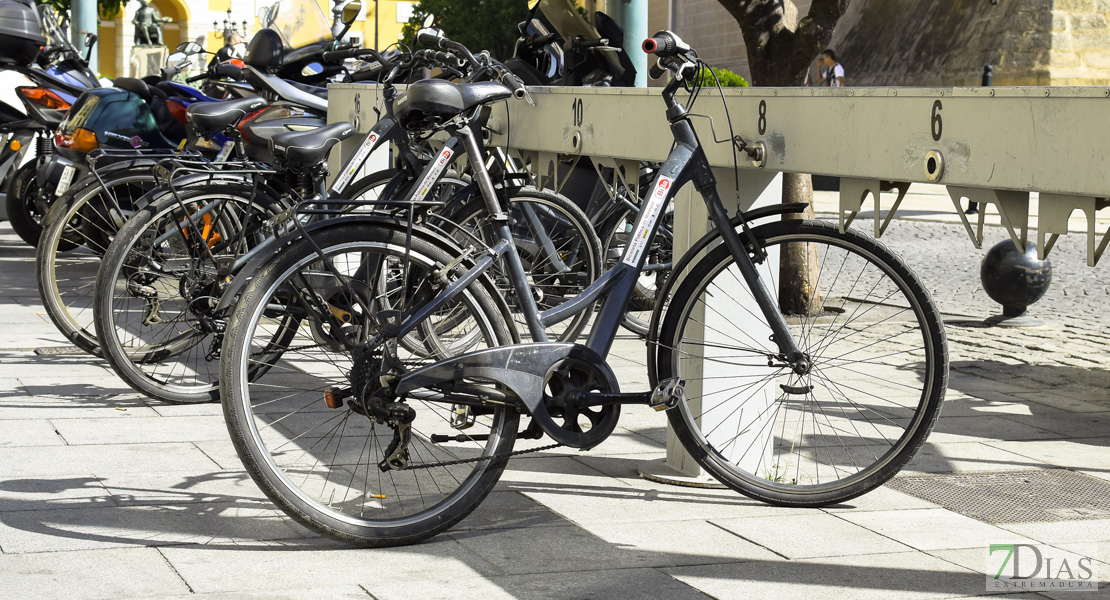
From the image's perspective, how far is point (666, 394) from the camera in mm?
4180

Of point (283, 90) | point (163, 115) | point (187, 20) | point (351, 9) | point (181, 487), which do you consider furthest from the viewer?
point (187, 20)

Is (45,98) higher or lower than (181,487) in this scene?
higher

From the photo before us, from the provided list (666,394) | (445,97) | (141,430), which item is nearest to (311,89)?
(141,430)

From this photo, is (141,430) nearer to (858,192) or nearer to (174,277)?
(174,277)

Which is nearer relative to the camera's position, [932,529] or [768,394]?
[932,529]

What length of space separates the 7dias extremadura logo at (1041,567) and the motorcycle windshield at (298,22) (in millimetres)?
5164

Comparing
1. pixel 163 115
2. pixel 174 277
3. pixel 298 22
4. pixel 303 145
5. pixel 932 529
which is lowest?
pixel 932 529

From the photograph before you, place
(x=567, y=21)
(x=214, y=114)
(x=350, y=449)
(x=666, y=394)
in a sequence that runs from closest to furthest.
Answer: (x=666, y=394)
(x=350, y=449)
(x=214, y=114)
(x=567, y=21)

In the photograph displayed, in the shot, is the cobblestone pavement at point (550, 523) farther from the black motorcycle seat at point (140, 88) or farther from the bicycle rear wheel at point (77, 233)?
the black motorcycle seat at point (140, 88)

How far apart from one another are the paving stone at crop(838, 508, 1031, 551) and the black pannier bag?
843cm

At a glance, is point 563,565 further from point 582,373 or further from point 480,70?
point 480,70

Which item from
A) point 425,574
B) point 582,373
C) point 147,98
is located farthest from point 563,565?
point 147,98

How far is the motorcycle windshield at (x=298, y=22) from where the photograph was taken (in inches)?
309

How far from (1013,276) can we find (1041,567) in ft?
15.7
